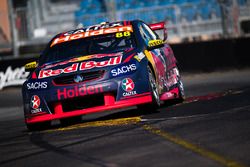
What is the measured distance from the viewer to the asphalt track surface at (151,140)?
5.72 metres

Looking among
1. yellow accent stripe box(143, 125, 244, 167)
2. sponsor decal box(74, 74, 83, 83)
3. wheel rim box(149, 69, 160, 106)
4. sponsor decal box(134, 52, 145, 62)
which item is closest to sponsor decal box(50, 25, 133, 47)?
sponsor decal box(134, 52, 145, 62)

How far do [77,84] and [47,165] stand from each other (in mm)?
3170

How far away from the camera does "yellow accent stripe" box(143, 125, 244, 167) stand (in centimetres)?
525

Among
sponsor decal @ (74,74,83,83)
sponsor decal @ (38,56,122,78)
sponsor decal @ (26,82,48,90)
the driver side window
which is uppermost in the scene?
the driver side window

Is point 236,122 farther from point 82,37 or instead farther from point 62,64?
point 82,37

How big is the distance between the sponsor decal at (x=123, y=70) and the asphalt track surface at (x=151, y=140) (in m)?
0.62

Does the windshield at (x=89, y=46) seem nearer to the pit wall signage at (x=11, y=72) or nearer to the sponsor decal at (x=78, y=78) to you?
the sponsor decal at (x=78, y=78)

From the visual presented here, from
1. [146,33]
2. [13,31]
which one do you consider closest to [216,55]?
[13,31]

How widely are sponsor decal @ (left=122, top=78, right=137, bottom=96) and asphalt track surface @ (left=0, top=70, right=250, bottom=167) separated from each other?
34cm

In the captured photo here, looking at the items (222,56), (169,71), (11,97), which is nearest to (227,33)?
(222,56)

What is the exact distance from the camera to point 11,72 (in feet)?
68.3

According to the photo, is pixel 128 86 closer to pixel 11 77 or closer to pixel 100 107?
pixel 100 107

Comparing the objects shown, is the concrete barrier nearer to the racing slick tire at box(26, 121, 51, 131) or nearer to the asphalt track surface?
the asphalt track surface

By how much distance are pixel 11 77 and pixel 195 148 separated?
15.4 m
